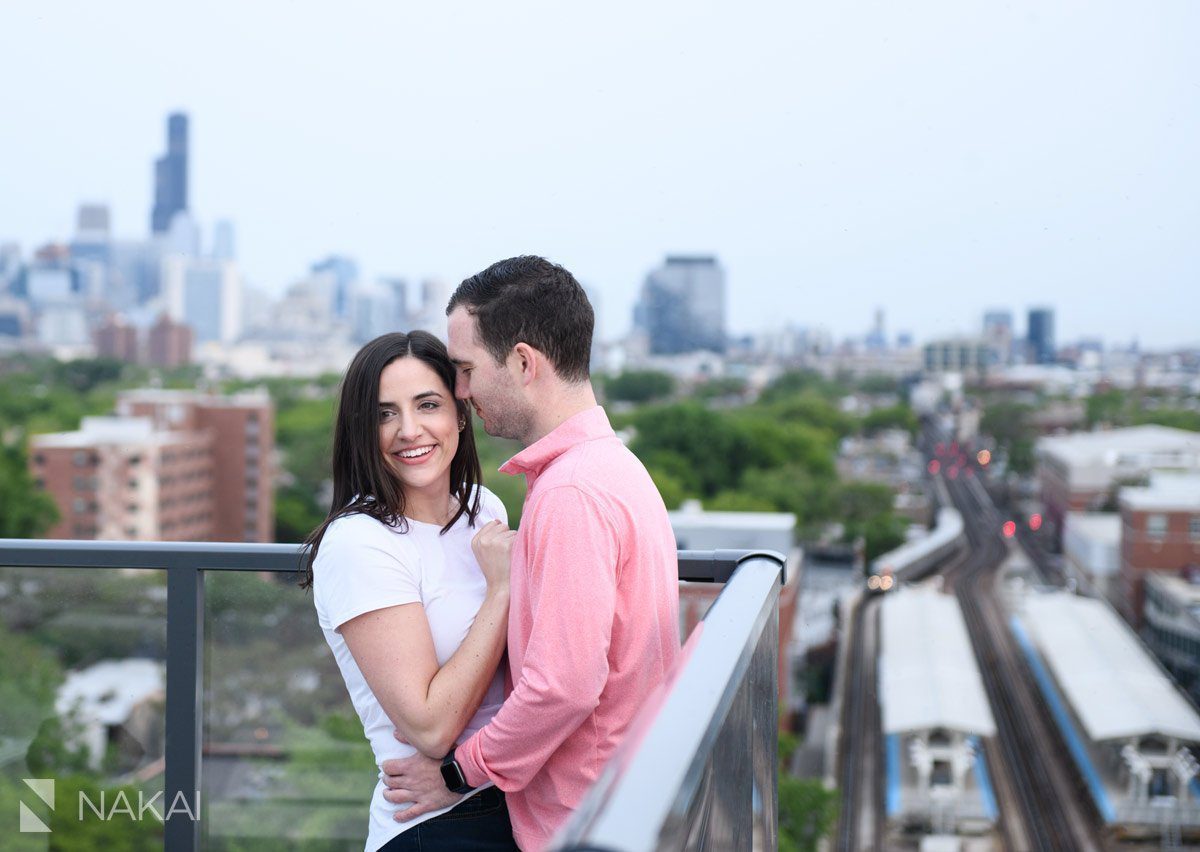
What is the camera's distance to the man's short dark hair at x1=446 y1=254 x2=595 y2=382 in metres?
1.29

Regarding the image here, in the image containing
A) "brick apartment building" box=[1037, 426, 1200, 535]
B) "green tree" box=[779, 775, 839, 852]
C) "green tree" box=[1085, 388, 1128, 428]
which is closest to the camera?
"green tree" box=[779, 775, 839, 852]

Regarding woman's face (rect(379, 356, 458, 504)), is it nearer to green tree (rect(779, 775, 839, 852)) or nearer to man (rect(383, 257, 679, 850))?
man (rect(383, 257, 679, 850))

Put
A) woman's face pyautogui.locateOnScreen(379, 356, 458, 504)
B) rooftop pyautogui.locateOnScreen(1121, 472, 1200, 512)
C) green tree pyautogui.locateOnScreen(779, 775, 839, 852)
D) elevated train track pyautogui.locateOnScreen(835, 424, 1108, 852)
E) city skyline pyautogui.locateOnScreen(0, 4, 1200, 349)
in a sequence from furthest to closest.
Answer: city skyline pyautogui.locateOnScreen(0, 4, 1200, 349) < rooftop pyautogui.locateOnScreen(1121, 472, 1200, 512) < elevated train track pyautogui.locateOnScreen(835, 424, 1108, 852) < green tree pyautogui.locateOnScreen(779, 775, 839, 852) < woman's face pyautogui.locateOnScreen(379, 356, 458, 504)

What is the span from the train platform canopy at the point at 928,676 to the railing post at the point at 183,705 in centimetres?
1529

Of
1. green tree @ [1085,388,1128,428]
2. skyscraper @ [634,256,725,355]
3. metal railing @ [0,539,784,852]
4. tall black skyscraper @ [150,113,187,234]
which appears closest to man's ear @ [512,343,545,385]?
metal railing @ [0,539,784,852]

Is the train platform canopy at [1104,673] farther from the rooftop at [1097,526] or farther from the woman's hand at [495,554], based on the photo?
the woman's hand at [495,554]

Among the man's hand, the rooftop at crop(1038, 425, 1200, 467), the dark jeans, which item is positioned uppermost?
the man's hand

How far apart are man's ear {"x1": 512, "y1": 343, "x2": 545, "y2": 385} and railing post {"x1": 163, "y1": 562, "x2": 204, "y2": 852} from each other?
69cm

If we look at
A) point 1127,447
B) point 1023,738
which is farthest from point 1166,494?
point 1127,447

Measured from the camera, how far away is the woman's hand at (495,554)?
130 cm

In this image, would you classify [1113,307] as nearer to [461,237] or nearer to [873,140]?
[873,140]

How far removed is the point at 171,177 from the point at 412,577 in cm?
10694

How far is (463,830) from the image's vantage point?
1.36m

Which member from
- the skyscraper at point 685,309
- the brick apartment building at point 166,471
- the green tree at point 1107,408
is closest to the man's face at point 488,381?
the brick apartment building at point 166,471
